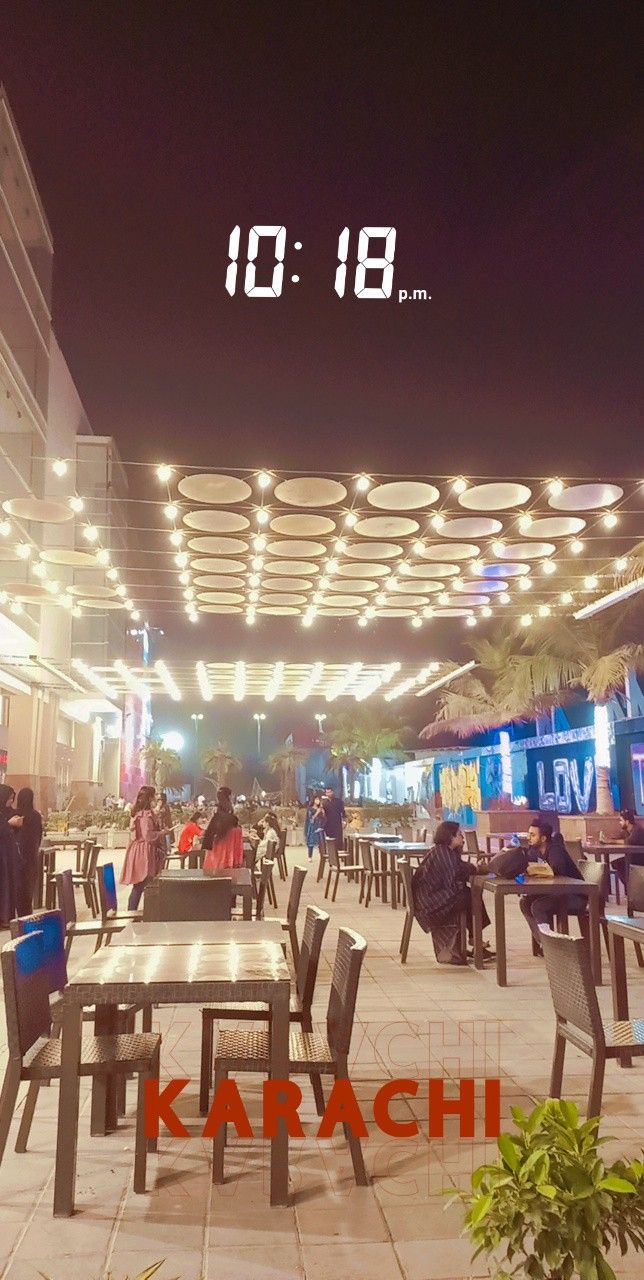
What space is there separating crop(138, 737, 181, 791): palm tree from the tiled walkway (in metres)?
35.2

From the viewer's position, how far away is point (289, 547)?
1237 cm

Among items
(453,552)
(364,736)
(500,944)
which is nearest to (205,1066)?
(500,944)

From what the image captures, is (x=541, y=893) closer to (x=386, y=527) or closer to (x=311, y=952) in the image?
(x=311, y=952)

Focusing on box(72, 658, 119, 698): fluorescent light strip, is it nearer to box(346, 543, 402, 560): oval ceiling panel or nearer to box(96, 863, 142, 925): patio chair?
box(346, 543, 402, 560): oval ceiling panel

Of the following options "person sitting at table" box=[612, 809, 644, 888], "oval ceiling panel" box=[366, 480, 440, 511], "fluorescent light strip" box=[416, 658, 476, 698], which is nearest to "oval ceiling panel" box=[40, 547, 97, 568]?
"oval ceiling panel" box=[366, 480, 440, 511]

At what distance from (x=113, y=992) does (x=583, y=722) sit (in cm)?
1766

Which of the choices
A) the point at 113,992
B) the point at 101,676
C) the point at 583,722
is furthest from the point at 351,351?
the point at 101,676

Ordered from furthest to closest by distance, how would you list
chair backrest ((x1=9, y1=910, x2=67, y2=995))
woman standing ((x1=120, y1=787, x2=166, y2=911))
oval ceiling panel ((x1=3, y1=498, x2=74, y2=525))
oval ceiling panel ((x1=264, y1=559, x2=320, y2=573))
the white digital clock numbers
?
oval ceiling panel ((x1=264, y1=559, x2=320, y2=573)) → oval ceiling panel ((x1=3, y1=498, x2=74, y2=525)) → woman standing ((x1=120, y1=787, x2=166, y2=911)) → the white digital clock numbers → chair backrest ((x1=9, y1=910, x2=67, y2=995))

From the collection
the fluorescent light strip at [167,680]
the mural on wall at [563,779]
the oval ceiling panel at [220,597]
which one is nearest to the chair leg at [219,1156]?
the oval ceiling panel at [220,597]

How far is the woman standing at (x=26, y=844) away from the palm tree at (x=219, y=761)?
192 feet

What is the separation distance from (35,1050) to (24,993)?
0.46 meters

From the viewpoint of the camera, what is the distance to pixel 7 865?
26.3 ft

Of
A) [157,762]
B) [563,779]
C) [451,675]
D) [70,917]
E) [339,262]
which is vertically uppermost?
[339,262]

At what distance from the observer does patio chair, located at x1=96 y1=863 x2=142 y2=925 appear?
6.43m
